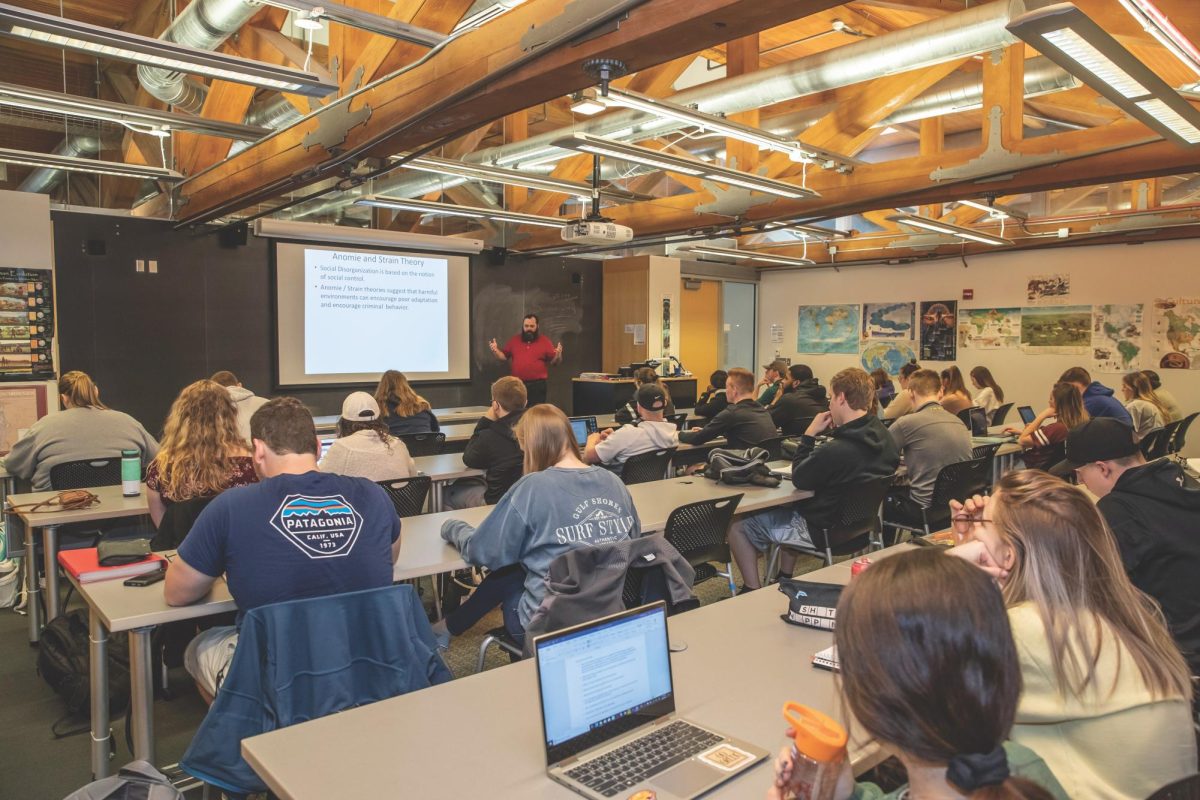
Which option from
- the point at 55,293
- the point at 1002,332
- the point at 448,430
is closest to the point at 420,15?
the point at 448,430

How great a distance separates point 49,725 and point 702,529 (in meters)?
2.77

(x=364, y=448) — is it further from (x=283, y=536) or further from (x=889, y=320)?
(x=889, y=320)

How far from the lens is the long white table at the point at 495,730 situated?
146 cm

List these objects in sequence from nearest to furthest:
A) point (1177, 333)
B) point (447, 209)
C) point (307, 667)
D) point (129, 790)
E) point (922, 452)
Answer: point (129, 790), point (307, 667), point (922, 452), point (447, 209), point (1177, 333)

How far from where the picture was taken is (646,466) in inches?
202

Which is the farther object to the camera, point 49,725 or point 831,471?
point 831,471

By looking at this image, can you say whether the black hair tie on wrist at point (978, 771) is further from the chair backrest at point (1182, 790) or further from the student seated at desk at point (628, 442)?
the student seated at desk at point (628, 442)

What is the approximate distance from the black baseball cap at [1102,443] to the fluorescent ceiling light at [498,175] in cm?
407

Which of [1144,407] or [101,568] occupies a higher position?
[1144,407]

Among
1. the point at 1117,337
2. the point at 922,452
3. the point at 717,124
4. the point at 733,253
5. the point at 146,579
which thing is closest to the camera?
the point at 146,579

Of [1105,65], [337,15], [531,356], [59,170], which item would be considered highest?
[59,170]

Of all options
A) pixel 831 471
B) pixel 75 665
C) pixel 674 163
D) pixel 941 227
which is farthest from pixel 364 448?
pixel 941 227

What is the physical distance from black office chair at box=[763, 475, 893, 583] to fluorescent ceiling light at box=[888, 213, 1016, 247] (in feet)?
13.3

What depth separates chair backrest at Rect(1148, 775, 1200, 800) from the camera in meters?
1.19
